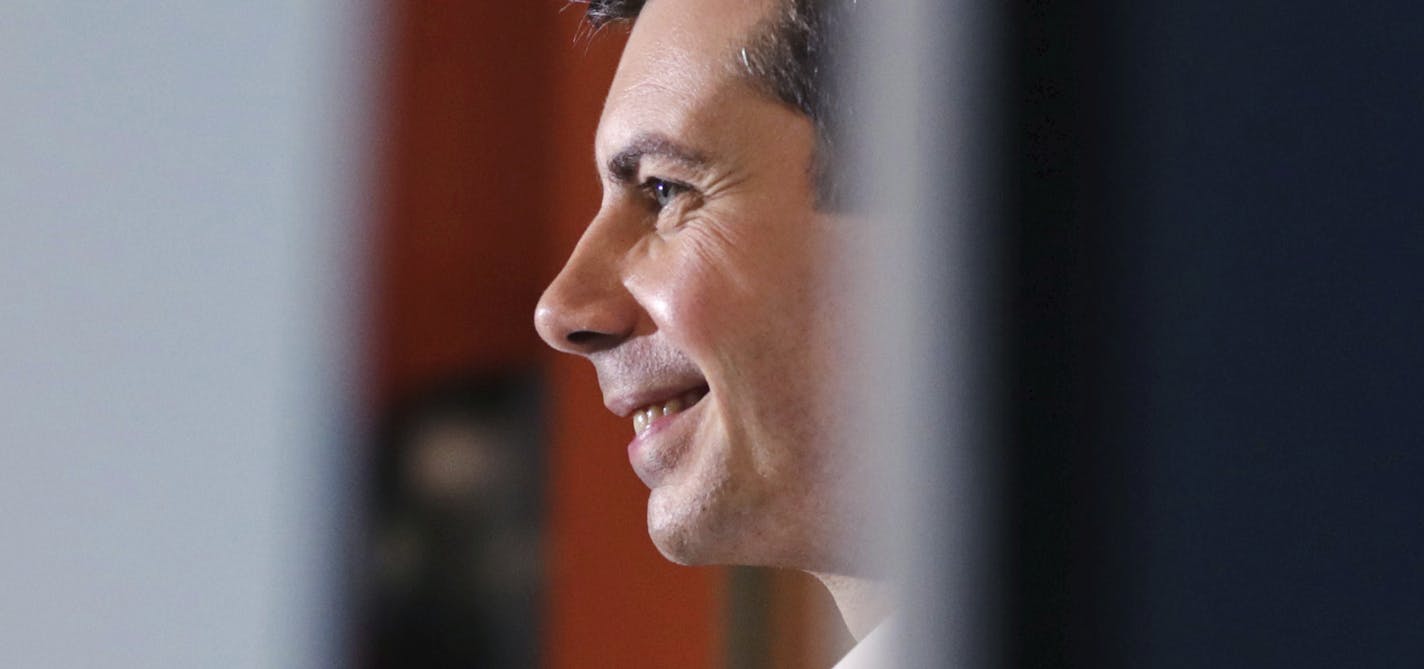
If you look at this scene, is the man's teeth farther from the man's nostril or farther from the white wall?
the white wall

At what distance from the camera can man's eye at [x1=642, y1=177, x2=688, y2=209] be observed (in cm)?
45

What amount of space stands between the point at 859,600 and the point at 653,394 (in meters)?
0.11

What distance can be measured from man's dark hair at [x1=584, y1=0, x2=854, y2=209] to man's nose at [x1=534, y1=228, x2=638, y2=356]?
7 cm

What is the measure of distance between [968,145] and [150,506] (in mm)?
445

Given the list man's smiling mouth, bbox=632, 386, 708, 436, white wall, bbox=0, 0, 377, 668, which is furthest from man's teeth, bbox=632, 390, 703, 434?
white wall, bbox=0, 0, 377, 668

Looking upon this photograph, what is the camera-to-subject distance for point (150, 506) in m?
0.58

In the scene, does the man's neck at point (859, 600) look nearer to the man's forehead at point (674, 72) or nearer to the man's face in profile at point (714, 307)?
the man's face in profile at point (714, 307)

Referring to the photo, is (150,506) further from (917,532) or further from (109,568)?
(917,532)

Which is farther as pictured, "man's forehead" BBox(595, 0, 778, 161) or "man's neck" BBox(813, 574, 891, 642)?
"man's forehead" BBox(595, 0, 778, 161)

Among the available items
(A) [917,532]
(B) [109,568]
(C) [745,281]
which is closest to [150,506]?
(B) [109,568]

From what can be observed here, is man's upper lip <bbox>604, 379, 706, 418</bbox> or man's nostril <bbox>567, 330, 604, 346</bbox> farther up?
man's nostril <bbox>567, 330, 604, 346</bbox>

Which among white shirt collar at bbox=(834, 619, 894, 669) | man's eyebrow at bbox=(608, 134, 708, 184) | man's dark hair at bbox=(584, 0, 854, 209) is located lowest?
white shirt collar at bbox=(834, 619, 894, 669)

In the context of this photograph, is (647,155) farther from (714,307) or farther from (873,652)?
(873,652)

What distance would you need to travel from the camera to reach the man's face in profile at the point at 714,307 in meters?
0.42
